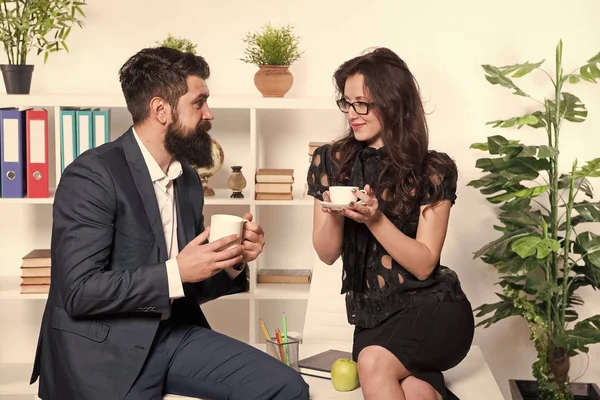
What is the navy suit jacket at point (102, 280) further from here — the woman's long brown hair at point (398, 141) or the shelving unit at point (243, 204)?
the shelving unit at point (243, 204)

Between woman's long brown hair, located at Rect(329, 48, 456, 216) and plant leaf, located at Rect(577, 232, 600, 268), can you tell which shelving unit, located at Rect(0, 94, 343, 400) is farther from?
plant leaf, located at Rect(577, 232, 600, 268)

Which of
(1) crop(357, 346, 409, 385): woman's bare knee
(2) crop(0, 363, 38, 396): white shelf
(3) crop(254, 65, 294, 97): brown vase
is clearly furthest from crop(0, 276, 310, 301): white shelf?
(1) crop(357, 346, 409, 385): woman's bare knee

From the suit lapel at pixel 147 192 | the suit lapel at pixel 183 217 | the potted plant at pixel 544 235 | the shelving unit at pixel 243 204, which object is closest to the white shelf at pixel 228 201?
the shelving unit at pixel 243 204

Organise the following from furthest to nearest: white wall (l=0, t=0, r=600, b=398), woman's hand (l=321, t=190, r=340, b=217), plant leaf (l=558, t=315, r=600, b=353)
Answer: white wall (l=0, t=0, r=600, b=398) < plant leaf (l=558, t=315, r=600, b=353) < woman's hand (l=321, t=190, r=340, b=217)

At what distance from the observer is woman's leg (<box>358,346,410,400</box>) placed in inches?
95.3

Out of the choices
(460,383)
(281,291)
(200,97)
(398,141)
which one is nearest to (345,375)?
(460,383)

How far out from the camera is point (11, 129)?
3.58 m

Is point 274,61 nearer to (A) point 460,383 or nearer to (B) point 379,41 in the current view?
(B) point 379,41

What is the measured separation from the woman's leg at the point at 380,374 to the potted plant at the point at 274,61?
145cm

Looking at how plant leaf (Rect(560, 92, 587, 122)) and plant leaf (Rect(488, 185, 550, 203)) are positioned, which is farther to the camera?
plant leaf (Rect(560, 92, 587, 122))

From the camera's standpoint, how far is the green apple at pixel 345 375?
101 inches

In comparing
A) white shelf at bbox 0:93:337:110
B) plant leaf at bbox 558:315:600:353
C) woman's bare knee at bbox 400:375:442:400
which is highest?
white shelf at bbox 0:93:337:110

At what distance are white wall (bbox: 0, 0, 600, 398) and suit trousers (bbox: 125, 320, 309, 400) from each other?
5.63ft

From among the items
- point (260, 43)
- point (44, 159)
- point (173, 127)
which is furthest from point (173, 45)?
point (173, 127)
